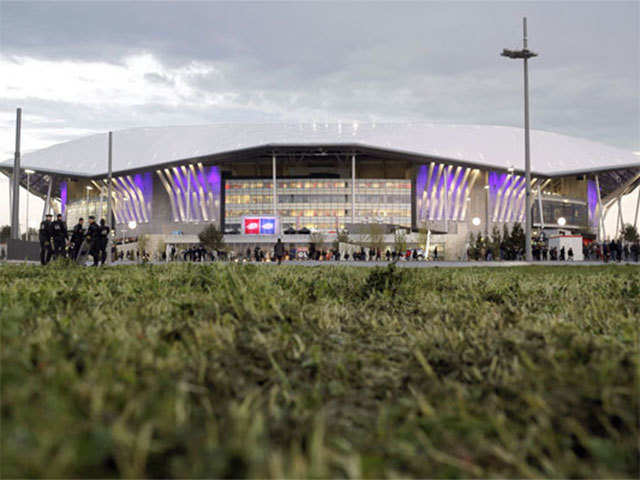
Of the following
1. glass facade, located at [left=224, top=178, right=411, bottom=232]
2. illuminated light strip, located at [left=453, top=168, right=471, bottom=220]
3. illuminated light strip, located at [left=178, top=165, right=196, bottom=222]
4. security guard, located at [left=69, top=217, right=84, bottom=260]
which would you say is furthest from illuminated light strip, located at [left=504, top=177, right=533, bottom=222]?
security guard, located at [left=69, top=217, right=84, bottom=260]

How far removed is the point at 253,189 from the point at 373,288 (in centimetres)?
8607

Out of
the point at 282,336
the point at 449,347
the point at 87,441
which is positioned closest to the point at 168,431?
the point at 87,441

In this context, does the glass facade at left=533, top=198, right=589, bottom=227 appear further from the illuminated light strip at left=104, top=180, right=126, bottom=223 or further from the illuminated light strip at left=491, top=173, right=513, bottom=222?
the illuminated light strip at left=104, top=180, right=126, bottom=223

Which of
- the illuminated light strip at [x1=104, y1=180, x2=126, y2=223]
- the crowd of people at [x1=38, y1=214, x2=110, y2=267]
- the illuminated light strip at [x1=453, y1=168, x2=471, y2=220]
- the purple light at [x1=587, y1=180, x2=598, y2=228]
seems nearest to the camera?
the crowd of people at [x1=38, y1=214, x2=110, y2=267]

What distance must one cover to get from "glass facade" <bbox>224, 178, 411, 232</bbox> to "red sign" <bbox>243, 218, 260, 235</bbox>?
1668 cm

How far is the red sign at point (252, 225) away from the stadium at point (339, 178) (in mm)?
11172

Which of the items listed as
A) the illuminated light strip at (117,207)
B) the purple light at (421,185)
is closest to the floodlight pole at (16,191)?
the purple light at (421,185)

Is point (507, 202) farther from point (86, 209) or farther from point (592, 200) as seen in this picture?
point (86, 209)

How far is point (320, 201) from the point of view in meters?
89.4

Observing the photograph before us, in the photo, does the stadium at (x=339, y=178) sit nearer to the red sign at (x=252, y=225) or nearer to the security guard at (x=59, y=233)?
the red sign at (x=252, y=225)

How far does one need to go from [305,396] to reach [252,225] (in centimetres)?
7107

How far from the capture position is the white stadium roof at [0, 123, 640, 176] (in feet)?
276

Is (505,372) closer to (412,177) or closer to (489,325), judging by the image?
(489,325)

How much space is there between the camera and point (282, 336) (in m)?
3.05
